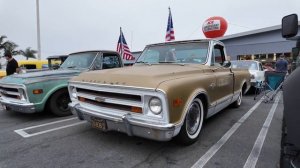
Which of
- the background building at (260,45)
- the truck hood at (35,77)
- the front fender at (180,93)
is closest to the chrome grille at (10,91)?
the truck hood at (35,77)

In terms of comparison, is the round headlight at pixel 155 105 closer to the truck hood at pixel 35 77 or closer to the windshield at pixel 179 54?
the windshield at pixel 179 54

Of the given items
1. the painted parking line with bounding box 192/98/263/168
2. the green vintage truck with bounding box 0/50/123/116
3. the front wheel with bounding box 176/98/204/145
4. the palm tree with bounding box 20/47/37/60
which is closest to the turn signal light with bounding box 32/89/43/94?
the green vintage truck with bounding box 0/50/123/116

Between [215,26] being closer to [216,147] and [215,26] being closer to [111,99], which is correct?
[216,147]

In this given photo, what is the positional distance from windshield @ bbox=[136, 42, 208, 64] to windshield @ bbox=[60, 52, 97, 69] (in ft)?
6.46

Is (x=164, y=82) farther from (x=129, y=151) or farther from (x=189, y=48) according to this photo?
(x=189, y=48)

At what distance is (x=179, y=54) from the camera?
4.43 metres

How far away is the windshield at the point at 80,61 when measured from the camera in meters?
6.08

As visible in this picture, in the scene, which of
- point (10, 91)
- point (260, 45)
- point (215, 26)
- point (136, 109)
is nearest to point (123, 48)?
point (10, 91)

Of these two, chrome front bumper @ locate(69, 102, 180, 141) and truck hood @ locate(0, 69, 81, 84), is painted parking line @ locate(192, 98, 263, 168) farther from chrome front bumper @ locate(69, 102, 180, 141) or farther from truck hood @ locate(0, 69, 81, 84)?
truck hood @ locate(0, 69, 81, 84)

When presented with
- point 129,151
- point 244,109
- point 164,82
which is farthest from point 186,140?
point 244,109

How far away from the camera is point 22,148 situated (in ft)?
11.5

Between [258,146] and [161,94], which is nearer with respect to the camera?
[161,94]

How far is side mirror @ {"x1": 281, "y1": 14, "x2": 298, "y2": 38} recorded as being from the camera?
8.76 feet

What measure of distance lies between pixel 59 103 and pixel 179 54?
10.9ft
